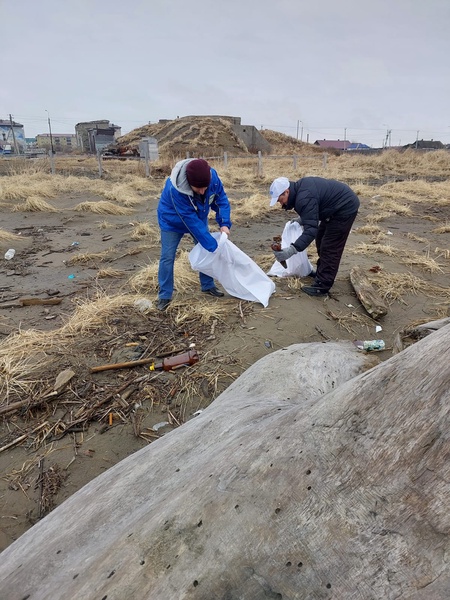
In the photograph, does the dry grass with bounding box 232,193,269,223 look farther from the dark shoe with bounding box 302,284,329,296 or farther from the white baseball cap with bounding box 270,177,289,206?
the white baseball cap with bounding box 270,177,289,206

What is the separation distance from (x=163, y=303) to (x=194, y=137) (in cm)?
3307

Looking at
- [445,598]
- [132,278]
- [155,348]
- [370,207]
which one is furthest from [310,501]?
[370,207]

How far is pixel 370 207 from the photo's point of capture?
41.1 ft

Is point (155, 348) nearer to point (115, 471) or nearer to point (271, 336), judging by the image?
point (271, 336)

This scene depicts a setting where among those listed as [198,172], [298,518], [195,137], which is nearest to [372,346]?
[198,172]

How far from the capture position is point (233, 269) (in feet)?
15.6

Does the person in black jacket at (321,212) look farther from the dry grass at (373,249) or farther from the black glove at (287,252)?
the dry grass at (373,249)

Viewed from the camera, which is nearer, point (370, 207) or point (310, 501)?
point (310, 501)

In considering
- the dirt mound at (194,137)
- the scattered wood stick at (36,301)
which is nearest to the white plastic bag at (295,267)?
the scattered wood stick at (36,301)

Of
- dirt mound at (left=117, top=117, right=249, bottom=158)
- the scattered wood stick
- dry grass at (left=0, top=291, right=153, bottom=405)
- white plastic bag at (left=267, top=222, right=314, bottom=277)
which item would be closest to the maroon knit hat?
white plastic bag at (left=267, top=222, right=314, bottom=277)

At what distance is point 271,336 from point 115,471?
7.96ft

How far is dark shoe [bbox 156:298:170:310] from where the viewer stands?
4777mm

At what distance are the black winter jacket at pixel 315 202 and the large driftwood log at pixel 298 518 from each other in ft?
10.2

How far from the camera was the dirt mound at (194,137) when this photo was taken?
33.0 meters
